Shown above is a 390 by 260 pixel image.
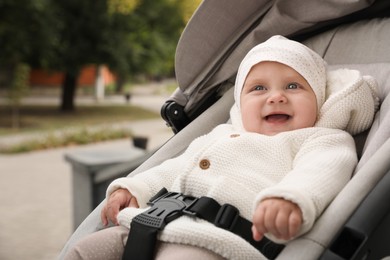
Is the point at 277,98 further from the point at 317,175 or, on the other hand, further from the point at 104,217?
the point at 104,217

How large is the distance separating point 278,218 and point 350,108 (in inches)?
25.6

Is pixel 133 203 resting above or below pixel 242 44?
below

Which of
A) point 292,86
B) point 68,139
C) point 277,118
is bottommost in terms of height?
point 68,139

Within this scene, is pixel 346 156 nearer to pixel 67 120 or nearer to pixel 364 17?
pixel 364 17

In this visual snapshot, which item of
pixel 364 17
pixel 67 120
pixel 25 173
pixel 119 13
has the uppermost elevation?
pixel 364 17

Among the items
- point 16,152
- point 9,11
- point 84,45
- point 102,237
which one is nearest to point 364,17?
point 102,237

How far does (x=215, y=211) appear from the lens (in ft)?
Result: 5.49

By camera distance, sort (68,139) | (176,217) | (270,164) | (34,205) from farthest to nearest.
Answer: (68,139)
(34,205)
(270,164)
(176,217)

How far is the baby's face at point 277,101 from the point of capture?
74.0 inches

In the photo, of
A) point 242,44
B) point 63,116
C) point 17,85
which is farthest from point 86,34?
point 242,44

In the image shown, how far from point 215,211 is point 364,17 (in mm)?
1167

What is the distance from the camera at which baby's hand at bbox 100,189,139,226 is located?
1.90 metres

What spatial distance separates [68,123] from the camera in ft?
49.2

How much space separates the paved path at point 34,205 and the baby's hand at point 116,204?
290cm
